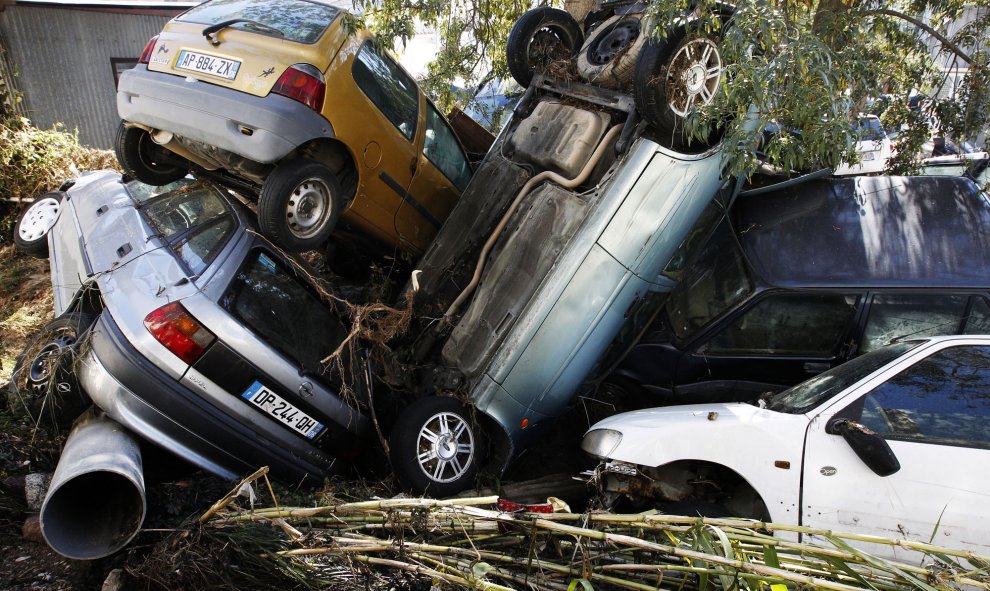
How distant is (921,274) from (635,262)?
1824 mm

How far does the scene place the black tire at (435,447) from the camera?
4.23 metres

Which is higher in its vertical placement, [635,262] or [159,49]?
[635,262]

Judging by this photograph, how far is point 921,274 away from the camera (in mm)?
4539

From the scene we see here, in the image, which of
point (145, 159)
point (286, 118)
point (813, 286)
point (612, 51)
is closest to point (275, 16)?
point (286, 118)

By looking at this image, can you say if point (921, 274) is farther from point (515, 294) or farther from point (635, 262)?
point (515, 294)

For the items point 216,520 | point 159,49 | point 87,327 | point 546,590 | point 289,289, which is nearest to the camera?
point 546,590

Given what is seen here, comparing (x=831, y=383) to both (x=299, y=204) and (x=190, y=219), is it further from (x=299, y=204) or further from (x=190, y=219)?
(x=190, y=219)

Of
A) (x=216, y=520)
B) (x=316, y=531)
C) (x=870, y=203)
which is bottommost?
(x=216, y=520)

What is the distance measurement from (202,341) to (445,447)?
153cm

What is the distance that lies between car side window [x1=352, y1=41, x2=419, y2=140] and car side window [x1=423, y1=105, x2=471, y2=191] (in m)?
0.21

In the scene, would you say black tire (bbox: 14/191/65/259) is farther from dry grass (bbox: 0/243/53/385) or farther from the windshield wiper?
the windshield wiper

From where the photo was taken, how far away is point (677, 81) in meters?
4.62

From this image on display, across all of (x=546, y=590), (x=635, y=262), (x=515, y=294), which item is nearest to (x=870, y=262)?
(x=635, y=262)

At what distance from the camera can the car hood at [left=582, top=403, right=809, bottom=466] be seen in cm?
342
